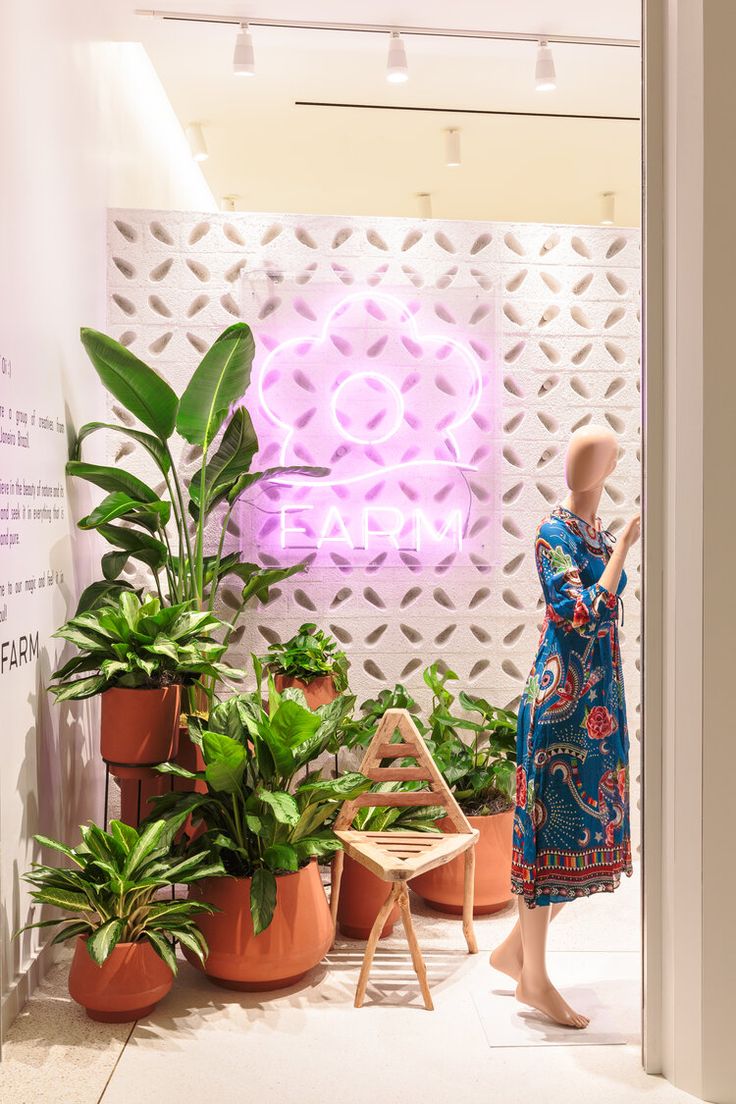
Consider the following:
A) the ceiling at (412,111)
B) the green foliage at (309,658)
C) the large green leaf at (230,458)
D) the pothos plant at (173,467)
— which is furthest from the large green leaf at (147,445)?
the ceiling at (412,111)

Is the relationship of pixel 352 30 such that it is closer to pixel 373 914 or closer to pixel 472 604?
pixel 472 604

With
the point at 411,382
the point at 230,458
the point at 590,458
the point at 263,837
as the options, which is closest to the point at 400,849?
the point at 263,837

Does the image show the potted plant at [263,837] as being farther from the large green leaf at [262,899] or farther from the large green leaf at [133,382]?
the large green leaf at [133,382]

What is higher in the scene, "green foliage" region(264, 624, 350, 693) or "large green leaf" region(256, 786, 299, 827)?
"green foliage" region(264, 624, 350, 693)

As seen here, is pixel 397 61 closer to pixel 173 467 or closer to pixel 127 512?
pixel 173 467

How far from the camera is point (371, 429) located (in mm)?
3928

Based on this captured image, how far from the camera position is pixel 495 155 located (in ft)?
18.4

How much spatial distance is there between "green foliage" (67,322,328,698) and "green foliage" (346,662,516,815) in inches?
23.9

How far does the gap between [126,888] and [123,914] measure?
9 cm

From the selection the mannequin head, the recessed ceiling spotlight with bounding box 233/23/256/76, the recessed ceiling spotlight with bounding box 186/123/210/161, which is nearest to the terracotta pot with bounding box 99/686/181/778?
the mannequin head

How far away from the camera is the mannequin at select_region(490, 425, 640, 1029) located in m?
2.55

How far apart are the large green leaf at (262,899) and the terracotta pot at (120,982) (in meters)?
0.29

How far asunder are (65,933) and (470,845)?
1.18 meters

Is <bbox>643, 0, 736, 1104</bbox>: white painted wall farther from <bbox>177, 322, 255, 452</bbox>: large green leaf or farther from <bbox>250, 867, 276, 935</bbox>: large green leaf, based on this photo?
<bbox>177, 322, 255, 452</bbox>: large green leaf
